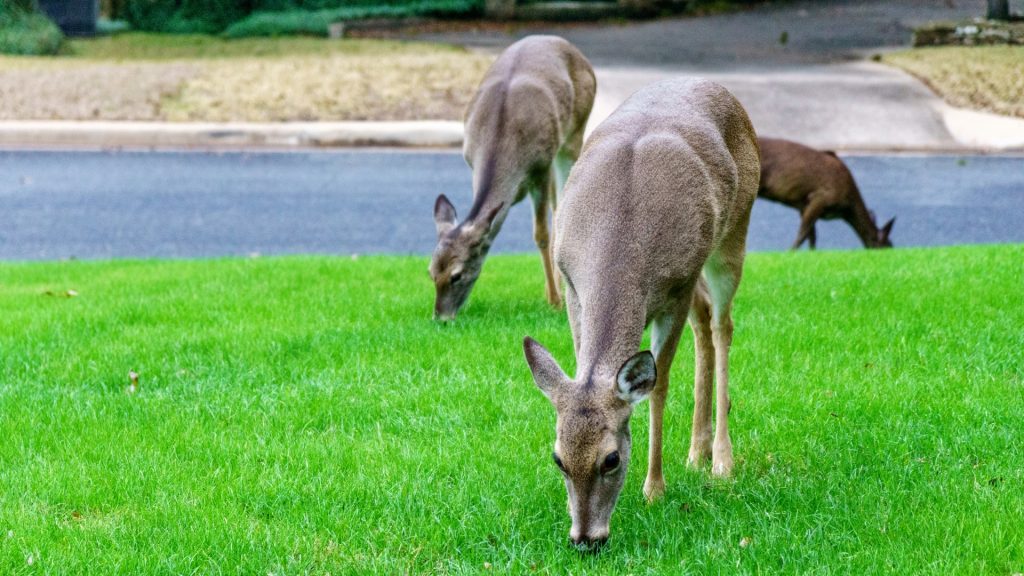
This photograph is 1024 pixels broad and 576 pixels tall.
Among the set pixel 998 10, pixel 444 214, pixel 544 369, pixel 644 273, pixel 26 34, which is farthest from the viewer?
pixel 26 34

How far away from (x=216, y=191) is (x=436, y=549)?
9468 millimetres

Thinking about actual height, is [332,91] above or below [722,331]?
below

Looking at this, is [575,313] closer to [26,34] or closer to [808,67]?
[808,67]

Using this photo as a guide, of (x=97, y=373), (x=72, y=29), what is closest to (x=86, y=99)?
(x=72, y=29)

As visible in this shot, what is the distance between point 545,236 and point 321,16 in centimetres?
1848

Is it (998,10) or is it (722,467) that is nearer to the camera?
(722,467)

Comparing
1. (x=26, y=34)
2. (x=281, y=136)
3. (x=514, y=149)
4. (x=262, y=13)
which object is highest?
(x=514, y=149)

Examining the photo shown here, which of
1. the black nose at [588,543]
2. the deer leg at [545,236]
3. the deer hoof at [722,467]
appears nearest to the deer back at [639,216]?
the black nose at [588,543]

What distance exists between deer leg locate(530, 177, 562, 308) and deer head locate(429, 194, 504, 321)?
2.58 ft

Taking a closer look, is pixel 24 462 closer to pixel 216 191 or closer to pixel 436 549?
pixel 436 549

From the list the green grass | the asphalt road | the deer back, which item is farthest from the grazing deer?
the deer back

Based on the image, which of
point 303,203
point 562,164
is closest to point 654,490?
point 562,164

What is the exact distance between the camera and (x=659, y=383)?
4961mm

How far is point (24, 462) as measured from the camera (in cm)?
538
